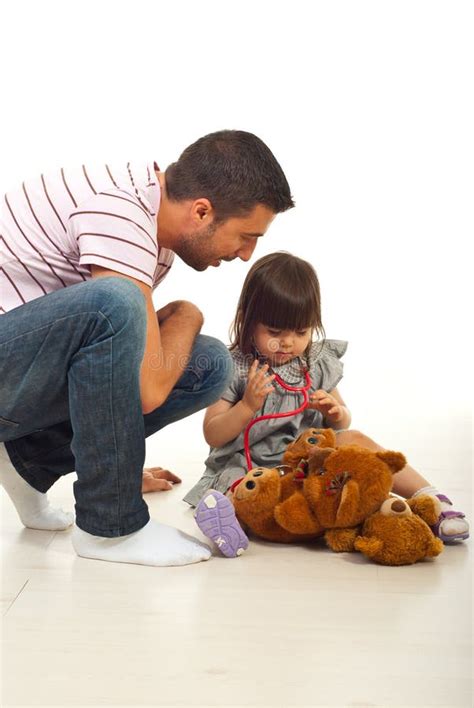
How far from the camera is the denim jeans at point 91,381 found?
4.41 ft

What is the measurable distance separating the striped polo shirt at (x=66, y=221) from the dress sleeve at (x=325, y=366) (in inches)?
19.1

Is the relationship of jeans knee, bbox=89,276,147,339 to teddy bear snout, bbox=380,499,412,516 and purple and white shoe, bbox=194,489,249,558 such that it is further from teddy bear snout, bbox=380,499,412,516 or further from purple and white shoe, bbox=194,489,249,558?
teddy bear snout, bbox=380,499,412,516

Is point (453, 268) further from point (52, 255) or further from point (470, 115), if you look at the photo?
point (52, 255)

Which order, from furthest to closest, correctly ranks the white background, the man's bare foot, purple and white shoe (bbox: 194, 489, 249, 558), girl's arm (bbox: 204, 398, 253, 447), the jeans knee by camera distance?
the white background
the man's bare foot
girl's arm (bbox: 204, 398, 253, 447)
purple and white shoe (bbox: 194, 489, 249, 558)
the jeans knee

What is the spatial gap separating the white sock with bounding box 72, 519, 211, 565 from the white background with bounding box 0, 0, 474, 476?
1.82m

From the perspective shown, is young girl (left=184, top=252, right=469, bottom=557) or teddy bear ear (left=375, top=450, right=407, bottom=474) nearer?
teddy bear ear (left=375, top=450, right=407, bottom=474)

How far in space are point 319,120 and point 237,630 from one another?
9.58 ft

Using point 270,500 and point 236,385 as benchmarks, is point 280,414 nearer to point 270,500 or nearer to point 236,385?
point 236,385

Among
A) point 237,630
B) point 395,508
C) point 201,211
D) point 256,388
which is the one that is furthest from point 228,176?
point 237,630

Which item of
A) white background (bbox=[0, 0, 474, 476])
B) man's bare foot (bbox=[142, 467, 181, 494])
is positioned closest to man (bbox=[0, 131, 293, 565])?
man's bare foot (bbox=[142, 467, 181, 494])

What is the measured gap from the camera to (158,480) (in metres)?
1.84

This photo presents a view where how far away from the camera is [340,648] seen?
1.12 metres

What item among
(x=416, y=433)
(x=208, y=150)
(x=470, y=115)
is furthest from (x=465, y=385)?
(x=208, y=150)

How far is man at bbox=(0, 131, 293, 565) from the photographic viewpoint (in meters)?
1.36
